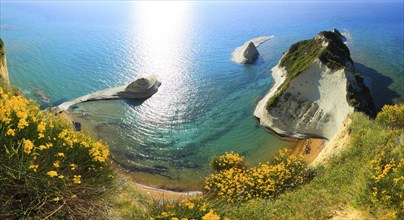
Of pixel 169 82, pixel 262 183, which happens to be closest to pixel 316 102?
pixel 262 183

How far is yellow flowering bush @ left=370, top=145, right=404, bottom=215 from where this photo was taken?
10.7 meters

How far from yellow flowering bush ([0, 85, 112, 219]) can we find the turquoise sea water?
729 inches

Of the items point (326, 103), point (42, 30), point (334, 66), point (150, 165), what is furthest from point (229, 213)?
point (42, 30)

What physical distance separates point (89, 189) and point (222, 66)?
5817cm

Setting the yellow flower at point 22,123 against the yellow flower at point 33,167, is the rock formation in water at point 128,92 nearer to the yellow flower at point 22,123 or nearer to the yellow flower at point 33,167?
the yellow flower at point 22,123

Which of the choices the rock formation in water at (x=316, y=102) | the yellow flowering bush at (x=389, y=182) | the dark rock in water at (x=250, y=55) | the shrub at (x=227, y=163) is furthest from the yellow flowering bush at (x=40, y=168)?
the dark rock in water at (x=250, y=55)

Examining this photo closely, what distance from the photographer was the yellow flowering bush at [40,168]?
7.98 metres

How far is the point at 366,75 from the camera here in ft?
194

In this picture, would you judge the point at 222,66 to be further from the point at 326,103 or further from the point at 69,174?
the point at 69,174

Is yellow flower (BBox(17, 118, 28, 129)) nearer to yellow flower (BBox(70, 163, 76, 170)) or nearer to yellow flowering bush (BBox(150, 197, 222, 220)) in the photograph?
yellow flower (BBox(70, 163, 76, 170))

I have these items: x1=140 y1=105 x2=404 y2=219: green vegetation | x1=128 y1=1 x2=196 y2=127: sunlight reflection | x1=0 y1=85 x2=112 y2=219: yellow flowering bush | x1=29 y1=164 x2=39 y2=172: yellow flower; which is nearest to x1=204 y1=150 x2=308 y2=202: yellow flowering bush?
x1=140 y1=105 x2=404 y2=219: green vegetation

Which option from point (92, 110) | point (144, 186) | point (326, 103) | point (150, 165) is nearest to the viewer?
point (144, 186)

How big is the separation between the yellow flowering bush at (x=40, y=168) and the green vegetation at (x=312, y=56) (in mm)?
31885

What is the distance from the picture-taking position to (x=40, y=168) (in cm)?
857
